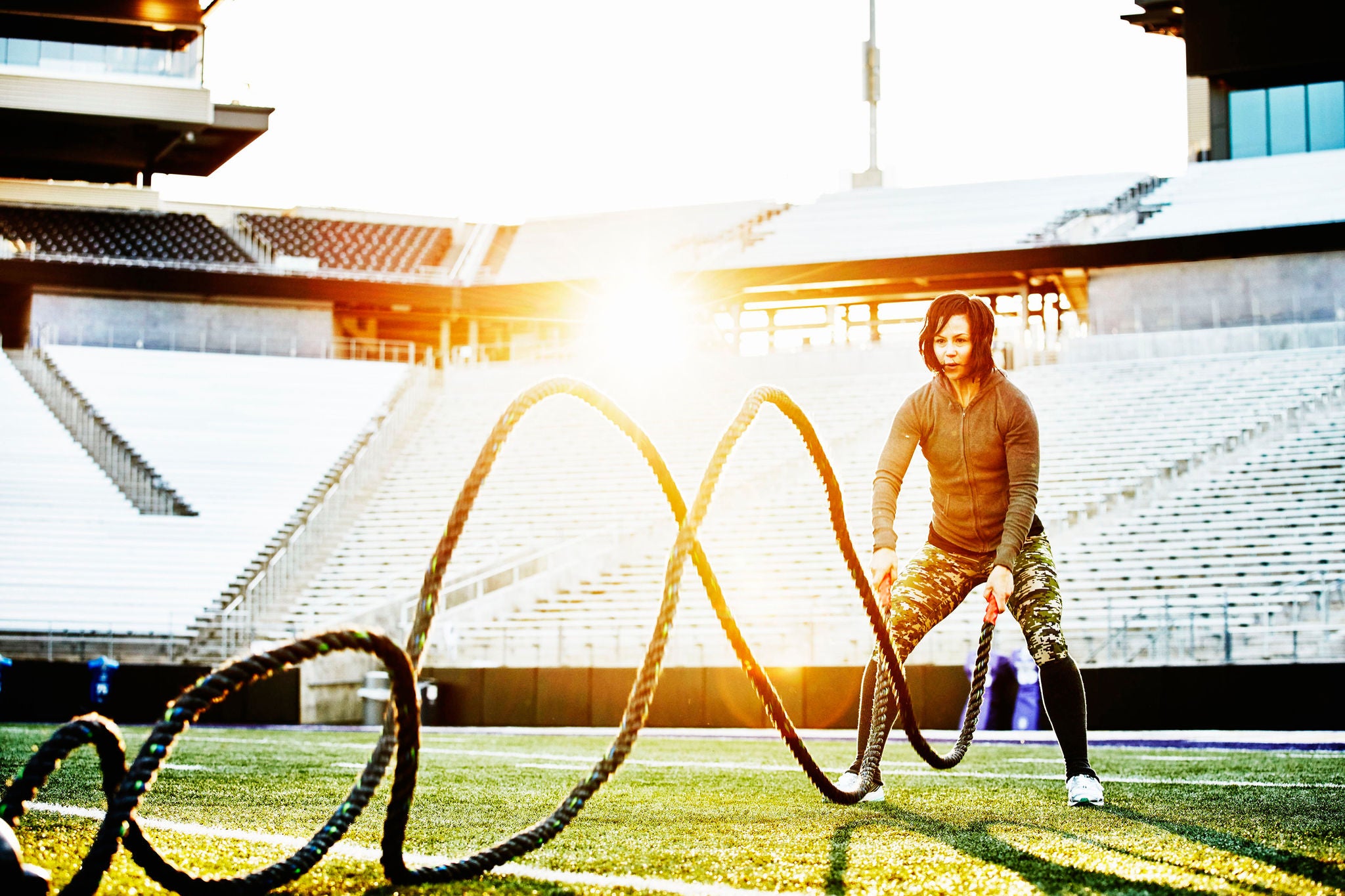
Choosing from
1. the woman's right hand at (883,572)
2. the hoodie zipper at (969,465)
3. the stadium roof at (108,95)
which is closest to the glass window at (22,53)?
the stadium roof at (108,95)

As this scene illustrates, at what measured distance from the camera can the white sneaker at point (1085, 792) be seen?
15.7 ft

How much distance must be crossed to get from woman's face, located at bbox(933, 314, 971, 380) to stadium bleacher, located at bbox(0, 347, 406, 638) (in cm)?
1576

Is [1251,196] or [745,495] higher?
[1251,196]

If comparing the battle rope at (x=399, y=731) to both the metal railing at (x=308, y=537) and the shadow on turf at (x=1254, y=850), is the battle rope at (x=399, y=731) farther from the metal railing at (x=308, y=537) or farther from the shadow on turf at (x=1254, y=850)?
the metal railing at (x=308, y=537)

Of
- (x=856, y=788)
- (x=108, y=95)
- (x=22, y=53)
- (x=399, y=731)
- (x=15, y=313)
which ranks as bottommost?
(x=856, y=788)

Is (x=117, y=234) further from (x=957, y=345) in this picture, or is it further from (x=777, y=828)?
(x=777, y=828)

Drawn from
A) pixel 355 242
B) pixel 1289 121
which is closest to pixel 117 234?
pixel 355 242

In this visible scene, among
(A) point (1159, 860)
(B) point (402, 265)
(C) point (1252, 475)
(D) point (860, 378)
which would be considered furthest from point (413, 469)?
(A) point (1159, 860)

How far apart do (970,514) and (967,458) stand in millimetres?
206

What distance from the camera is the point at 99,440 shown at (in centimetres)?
2606

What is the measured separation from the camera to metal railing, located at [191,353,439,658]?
62.7 ft

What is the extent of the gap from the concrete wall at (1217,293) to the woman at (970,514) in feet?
86.9

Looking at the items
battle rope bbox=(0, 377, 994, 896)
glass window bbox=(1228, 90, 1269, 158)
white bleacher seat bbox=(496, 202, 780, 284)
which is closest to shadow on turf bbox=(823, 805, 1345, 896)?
battle rope bbox=(0, 377, 994, 896)

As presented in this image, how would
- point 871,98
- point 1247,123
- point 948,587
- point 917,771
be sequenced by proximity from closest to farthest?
point 948,587
point 917,771
point 1247,123
point 871,98
